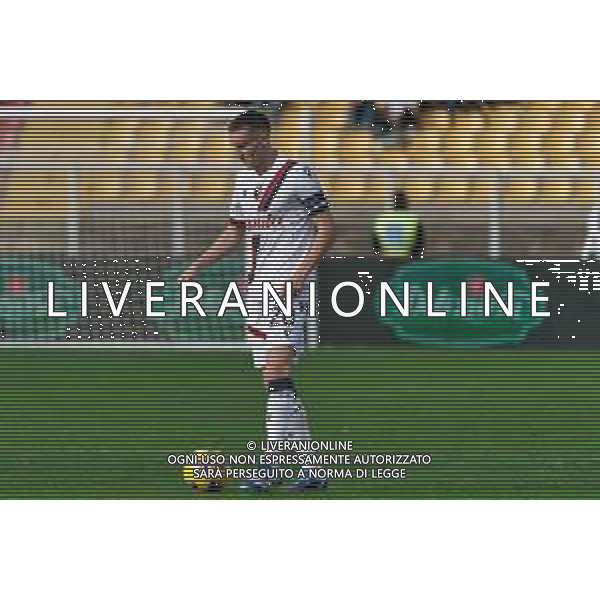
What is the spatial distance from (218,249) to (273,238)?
13.6 inches

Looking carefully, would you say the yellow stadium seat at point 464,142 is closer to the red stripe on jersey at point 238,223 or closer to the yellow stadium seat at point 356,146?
the yellow stadium seat at point 356,146

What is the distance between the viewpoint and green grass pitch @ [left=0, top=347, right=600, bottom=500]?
755 inches

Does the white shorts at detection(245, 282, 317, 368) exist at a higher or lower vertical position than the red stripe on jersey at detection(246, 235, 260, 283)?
lower

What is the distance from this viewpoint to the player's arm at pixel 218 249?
19172mm

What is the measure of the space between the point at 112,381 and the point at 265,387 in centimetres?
95

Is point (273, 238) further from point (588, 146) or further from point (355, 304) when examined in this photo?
point (588, 146)

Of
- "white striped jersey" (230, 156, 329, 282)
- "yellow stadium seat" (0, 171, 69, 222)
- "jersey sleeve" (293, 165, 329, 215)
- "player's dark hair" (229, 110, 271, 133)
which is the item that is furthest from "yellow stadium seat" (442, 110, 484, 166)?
"yellow stadium seat" (0, 171, 69, 222)

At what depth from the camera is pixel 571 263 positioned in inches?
757

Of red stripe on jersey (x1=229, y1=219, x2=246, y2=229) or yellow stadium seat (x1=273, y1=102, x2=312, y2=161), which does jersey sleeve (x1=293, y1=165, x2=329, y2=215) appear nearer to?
yellow stadium seat (x1=273, y1=102, x2=312, y2=161)

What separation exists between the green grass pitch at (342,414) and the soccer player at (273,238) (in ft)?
0.47

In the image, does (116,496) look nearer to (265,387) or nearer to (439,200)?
(265,387)

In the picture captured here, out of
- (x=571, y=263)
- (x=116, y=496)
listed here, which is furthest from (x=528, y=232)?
(x=116, y=496)

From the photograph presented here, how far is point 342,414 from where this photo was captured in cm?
1919

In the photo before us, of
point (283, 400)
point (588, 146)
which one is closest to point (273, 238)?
point (283, 400)
